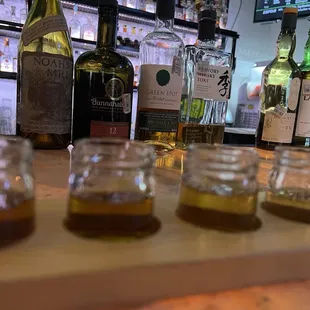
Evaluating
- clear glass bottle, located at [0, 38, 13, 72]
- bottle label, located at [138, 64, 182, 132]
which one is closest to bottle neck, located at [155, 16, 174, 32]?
bottle label, located at [138, 64, 182, 132]

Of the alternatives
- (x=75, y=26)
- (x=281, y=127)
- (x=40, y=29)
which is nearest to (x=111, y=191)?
(x=40, y=29)

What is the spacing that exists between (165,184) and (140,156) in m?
0.20

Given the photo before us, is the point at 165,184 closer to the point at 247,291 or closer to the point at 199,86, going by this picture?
the point at 247,291

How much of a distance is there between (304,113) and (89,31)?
2.06m

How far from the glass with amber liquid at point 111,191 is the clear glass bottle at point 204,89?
0.55 meters

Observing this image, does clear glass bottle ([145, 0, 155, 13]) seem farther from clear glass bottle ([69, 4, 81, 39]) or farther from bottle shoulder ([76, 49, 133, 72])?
bottle shoulder ([76, 49, 133, 72])

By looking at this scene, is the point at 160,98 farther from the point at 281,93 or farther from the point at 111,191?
the point at 111,191

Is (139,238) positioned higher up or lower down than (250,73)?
lower down

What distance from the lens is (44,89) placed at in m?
0.73

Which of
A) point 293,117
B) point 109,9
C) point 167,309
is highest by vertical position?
point 109,9

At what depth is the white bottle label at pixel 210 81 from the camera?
2.74 ft

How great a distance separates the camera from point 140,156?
32cm

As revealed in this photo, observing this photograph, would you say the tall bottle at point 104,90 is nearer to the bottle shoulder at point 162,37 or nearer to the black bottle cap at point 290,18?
the bottle shoulder at point 162,37

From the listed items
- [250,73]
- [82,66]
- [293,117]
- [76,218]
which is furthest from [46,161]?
A: [250,73]
